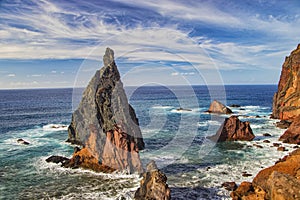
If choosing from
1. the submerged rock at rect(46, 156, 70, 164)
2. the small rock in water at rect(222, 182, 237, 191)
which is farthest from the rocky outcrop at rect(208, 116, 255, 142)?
the submerged rock at rect(46, 156, 70, 164)

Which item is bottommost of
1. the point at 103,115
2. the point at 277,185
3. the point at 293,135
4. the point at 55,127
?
the point at 55,127

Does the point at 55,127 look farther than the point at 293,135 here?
Yes

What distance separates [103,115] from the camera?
6062cm

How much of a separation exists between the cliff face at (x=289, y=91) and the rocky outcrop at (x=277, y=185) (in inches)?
2126

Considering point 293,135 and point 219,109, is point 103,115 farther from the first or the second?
point 219,109

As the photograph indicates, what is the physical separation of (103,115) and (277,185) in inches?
1716

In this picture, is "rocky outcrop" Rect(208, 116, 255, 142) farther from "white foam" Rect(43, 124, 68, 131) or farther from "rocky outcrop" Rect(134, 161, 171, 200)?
"white foam" Rect(43, 124, 68, 131)

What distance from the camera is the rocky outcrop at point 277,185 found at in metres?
21.9

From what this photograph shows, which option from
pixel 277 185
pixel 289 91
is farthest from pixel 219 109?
pixel 277 185

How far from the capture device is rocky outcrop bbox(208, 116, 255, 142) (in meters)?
59.2

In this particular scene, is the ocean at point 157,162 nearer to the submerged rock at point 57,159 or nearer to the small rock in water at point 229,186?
the small rock in water at point 229,186

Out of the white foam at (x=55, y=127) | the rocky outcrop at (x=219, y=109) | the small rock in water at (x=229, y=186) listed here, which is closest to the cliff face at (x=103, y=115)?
the small rock in water at (x=229, y=186)

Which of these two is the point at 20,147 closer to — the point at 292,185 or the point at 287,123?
the point at 292,185

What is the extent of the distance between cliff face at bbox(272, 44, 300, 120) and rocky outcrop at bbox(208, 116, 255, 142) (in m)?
26.5
